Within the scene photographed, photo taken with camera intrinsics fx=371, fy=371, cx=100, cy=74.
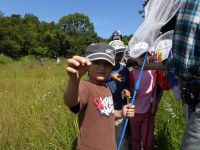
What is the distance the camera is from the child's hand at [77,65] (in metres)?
1.70

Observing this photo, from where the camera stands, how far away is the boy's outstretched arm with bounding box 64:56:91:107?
171 centimetres

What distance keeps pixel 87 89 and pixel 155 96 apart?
5.01ft

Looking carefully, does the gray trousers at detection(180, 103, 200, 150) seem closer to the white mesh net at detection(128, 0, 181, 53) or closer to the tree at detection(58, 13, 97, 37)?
the white mesh net at detection(128, 0, 181, 53)

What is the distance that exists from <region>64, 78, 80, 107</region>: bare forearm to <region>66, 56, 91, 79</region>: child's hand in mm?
140

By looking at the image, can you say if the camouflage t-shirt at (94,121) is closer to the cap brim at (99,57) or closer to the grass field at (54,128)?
the cap brim at (99,57)

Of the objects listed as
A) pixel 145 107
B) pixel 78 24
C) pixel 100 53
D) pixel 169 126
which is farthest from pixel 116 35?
pixel 78 24

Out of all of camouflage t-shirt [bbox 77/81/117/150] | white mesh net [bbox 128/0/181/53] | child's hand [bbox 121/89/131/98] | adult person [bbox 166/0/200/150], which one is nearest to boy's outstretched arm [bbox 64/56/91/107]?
camouflage t-shirt [bbox 77/81/117/150]

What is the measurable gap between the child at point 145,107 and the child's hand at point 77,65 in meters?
1.99

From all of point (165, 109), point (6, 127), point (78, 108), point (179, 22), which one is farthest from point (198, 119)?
point (6, 127)

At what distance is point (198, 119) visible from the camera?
2.10 metres

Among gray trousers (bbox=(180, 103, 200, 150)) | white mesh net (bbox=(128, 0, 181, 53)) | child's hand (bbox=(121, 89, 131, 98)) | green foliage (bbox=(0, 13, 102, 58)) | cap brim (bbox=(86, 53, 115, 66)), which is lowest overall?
gray trousers (bbox=(180, 103, 200, 150))

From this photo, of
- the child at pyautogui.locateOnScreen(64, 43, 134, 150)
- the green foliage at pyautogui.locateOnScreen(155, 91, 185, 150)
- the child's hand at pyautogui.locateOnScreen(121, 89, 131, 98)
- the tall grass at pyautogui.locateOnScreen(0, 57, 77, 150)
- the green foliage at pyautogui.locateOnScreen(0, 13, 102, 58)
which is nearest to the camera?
the child at pyautogui.locateOnScreen(64, 43, 134, 150)

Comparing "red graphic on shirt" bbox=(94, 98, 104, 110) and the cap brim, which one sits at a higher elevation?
the cap brim

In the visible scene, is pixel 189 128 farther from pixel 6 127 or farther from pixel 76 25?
pixel 76 25
